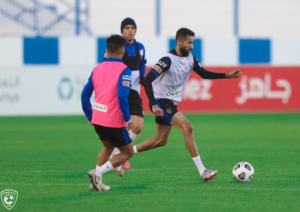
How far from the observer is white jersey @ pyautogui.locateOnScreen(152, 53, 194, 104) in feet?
21.9

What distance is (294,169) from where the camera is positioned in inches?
287

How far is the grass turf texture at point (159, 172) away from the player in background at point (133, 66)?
672mm

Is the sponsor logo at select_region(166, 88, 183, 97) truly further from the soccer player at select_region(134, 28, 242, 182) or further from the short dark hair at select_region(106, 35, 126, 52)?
the short dark hair at select_region(106, 35, 126, 52)

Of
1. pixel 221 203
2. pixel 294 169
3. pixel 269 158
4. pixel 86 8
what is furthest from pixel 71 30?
pixel 221 203

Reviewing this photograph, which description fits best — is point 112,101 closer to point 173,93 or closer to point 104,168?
point 104,168

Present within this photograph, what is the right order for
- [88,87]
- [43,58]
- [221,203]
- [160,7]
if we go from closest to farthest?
[221,203] < [88,87] < [43,58] < [160,7]

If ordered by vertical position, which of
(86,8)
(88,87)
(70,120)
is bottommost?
(70,120)

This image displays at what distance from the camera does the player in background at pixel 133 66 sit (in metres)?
7.44

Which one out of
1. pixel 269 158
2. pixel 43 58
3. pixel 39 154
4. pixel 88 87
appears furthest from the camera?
pixel 43 58

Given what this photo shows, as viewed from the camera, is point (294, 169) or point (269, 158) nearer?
point (294, 169)

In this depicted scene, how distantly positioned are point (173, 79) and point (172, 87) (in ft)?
0.40

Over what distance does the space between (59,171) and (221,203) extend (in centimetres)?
315

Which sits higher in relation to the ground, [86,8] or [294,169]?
[86,8]

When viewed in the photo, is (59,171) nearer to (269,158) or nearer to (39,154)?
(39,154)
